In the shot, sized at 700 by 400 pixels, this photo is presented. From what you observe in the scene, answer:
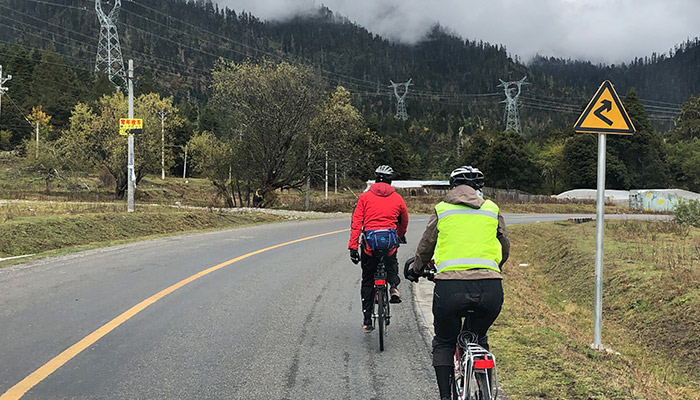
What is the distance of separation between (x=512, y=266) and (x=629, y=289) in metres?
5.43

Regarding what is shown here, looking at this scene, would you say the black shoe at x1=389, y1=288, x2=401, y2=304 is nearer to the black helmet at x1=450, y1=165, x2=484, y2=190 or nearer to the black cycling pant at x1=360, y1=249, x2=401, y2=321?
the black cycling pant at x1=360, y1=249, x2=401, y2=321

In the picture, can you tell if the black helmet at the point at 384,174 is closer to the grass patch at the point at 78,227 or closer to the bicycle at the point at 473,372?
the bicycle at the point at 473,372

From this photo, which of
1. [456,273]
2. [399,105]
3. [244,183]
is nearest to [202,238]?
[456,273]

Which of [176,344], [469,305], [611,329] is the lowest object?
[611,329]

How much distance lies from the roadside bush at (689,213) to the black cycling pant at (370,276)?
22466 mm

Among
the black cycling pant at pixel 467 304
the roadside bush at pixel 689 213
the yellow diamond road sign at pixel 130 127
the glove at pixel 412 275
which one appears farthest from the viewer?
the roadside bush at pixel 689 213

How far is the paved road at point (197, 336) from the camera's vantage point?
16.1ft

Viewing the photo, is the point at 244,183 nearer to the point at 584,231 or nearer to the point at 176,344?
the point at 584,231

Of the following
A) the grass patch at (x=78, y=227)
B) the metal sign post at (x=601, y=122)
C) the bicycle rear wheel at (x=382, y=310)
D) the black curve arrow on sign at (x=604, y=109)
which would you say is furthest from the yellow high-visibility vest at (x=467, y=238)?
the grass patch at (x=78, y=227)

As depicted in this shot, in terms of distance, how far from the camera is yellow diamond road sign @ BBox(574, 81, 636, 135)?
22.3 ft

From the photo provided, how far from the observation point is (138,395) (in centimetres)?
465

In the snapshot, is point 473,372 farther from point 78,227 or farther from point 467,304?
point 78,227

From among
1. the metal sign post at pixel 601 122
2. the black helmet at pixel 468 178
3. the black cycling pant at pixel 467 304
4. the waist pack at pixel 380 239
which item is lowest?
the black cycling pant at pixel 467 304

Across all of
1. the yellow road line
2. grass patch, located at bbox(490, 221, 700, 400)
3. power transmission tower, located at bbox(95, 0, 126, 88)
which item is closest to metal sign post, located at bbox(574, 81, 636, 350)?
grass patch, located at bbox(490, 221, 700, 400)
